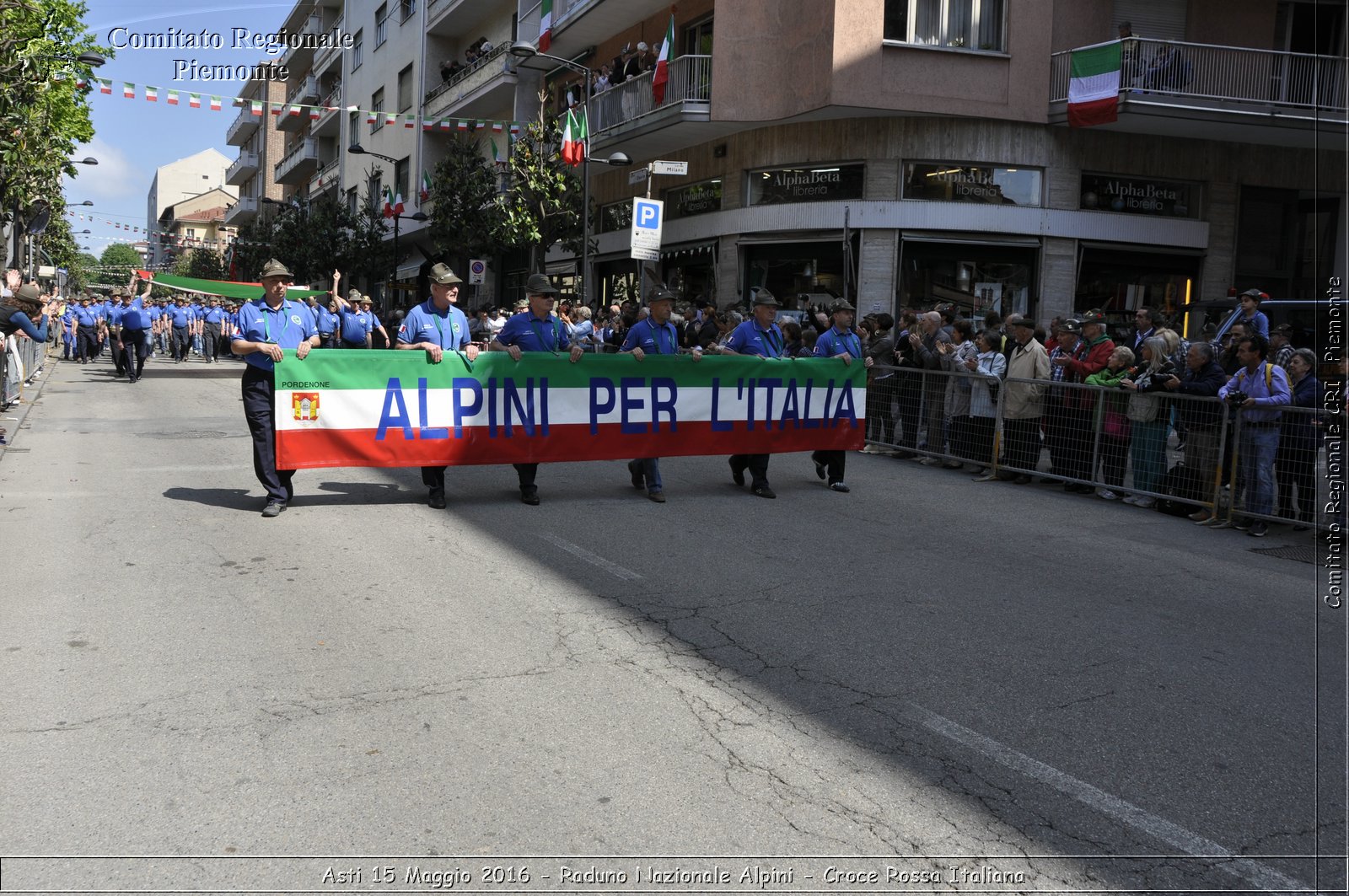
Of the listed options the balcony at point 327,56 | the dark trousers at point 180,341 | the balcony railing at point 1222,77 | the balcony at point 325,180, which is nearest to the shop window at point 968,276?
the balcony railing at point 1222,77

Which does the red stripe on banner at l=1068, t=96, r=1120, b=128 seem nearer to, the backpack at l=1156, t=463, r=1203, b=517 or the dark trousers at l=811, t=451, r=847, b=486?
the backpack at l=1156, t=463, r=1203, b=517

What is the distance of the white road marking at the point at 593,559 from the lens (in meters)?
7.23

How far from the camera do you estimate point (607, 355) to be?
10445 millimetres

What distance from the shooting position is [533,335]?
408 inches

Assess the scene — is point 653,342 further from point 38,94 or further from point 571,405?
point 38,94

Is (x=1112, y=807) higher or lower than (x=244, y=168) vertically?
lower

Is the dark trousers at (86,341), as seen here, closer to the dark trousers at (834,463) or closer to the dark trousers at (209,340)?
the dark trousers at (209,340)

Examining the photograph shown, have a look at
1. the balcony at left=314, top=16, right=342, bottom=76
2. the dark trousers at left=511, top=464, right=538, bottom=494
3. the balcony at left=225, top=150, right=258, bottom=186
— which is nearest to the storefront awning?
the balcony at left=314, top=16, right=342, bottom=76

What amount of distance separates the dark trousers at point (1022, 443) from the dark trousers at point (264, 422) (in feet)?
26.1

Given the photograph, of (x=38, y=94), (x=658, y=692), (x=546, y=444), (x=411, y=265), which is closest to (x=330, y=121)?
(x=411, y=265)

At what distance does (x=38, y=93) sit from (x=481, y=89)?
17485mm

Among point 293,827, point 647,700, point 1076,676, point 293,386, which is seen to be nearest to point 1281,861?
point 1076,676

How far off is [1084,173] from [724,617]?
64.6 ft

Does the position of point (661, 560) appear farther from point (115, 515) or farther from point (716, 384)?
point (115, 515)
